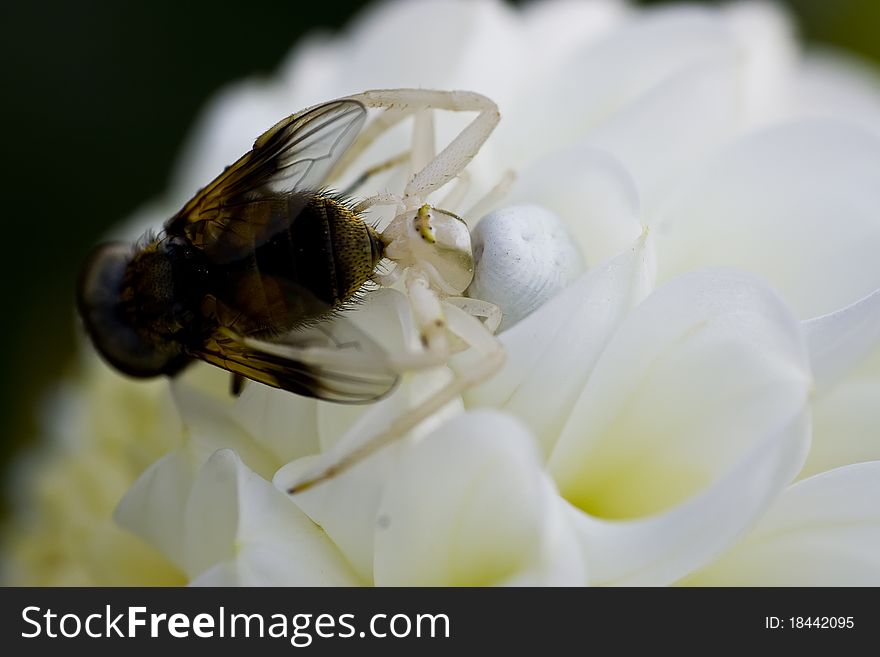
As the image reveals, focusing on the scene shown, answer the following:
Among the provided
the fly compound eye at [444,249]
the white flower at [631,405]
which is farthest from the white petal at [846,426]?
the fly compound eye at [444,249]

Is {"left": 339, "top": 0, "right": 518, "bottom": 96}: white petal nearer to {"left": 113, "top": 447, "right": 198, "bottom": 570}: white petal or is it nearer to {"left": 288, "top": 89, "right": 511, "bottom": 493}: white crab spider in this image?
{"left": 288, "top": 89, "right": 511, "bottom": 493}: white crab spider

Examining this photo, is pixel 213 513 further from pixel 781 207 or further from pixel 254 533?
pixel 781 207

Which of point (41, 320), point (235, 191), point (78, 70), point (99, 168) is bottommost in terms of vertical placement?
point (41, 320)

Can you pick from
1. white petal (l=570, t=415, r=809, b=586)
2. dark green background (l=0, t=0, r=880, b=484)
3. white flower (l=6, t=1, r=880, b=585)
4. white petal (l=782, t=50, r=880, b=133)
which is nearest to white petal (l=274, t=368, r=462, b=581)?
white flower (l=6, t=1, r=880, b=585)

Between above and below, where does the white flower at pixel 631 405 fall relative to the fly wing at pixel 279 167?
below

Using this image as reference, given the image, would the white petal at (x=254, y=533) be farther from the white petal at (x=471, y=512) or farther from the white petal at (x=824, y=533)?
the white petal at (x=824, y=533)

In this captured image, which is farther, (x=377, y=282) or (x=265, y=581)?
(x=377, y=282)

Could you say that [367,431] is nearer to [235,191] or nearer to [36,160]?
[235,191]
